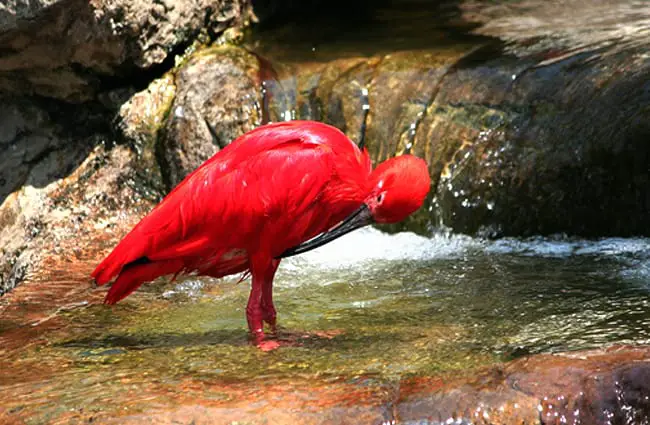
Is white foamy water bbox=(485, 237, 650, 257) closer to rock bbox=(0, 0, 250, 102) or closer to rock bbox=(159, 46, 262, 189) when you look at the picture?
rock bbox=(159, 46, 262, 189)

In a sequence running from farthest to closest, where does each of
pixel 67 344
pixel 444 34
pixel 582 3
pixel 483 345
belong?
pixel 582 3 < pixel 444 34 < pixel 67 344 < pixel 483 345

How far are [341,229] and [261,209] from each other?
0.32 m

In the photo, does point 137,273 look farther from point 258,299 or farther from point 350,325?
point 350,325

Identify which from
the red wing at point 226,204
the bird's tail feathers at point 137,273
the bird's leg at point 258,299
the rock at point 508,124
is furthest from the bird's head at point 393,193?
the rock at point 508,124

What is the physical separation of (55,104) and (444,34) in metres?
2.77

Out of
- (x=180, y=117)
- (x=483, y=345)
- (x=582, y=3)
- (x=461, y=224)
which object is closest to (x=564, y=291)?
(x=483, y=345)

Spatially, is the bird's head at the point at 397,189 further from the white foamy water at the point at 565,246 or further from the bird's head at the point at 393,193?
the white foamy water at the point at 565,246

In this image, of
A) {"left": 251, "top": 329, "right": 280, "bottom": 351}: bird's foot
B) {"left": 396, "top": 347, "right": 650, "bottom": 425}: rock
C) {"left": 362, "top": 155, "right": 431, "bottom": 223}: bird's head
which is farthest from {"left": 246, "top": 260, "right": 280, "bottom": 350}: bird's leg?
{"left": 396, "top": 347, "right": 650, "bottom": 425}: rock

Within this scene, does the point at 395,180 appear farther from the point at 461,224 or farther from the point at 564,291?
the point at 461,224

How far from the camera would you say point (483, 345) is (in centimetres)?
385

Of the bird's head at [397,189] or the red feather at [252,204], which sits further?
the red feather at [252,204]

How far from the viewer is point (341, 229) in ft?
13.3

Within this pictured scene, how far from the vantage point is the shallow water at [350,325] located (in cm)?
346

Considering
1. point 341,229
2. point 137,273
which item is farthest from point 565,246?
point 137,273
